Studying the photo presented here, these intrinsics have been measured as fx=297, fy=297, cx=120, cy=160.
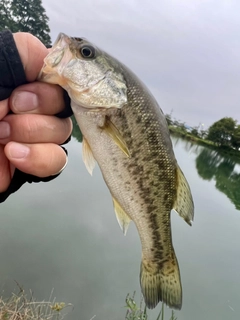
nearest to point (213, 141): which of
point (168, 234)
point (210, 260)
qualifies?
point (210, 260)

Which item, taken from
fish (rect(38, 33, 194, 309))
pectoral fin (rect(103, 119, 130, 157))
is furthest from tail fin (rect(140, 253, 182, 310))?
pectoral fin (rect(103, 119, 130, 157))

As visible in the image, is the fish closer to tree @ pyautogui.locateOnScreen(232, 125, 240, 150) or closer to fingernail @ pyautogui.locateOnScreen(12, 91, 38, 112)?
fingernail @ pyautogui.locateOnScreen(12, 91, 38, 112)

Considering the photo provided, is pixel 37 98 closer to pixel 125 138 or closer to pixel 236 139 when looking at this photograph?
pixel 125 138

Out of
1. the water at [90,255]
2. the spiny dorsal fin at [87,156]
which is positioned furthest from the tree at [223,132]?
the spiny dorsal fin at [87,156]

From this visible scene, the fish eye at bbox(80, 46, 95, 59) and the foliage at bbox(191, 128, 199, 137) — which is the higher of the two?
the fish eye at bbox(80, 46, 95, 59)

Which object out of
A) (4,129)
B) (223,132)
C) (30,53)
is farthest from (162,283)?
(223,132)

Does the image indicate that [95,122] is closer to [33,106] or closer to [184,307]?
[33,106]
